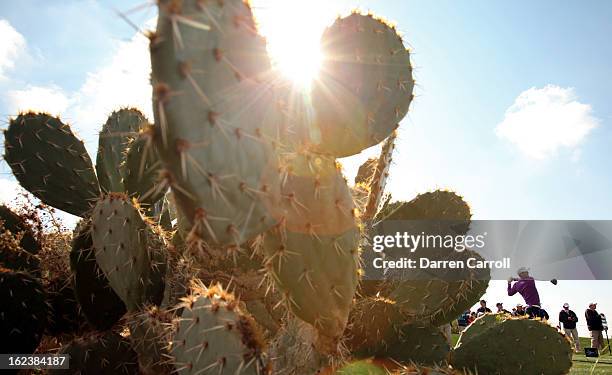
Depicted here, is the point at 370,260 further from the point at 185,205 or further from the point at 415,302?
the point at 185,205

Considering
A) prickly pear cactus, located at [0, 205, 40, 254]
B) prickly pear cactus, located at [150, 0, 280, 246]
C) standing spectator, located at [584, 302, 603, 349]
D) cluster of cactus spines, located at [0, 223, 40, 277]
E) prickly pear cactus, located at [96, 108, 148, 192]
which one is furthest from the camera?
standing spectator, located at [584, 302, 603, 349]

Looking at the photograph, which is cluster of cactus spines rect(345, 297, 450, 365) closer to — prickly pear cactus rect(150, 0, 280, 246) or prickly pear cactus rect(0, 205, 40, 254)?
prickly pear cactus rect(150, 0, 280, 246)

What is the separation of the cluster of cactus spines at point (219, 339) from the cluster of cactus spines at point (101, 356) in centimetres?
75

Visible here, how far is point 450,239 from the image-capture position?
244 centimetres

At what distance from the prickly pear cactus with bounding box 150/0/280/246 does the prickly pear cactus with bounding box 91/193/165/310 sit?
2.88 feet

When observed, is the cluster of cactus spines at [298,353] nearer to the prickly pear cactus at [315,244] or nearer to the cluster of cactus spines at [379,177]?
the prickly pear cactus at [315,244]

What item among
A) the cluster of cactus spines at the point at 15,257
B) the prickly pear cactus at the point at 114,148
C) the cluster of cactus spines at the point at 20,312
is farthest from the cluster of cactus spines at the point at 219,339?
the prickly pear cactus at the point at 114,148

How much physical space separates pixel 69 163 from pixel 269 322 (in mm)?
1456

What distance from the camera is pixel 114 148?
9.14ft

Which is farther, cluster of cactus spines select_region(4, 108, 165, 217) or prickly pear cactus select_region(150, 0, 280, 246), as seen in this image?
cluster of cactus spines select_region(4, 108, 165, 217)

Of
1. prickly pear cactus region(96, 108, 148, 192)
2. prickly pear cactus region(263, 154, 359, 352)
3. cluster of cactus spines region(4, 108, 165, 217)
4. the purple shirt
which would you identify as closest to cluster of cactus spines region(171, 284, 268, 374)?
prickly pear cactus region(263, 154, 359, 352)

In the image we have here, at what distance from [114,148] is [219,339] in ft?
5.87

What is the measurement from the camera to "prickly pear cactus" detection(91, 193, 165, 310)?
6.11ft

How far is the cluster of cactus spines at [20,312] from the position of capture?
6.37ft
